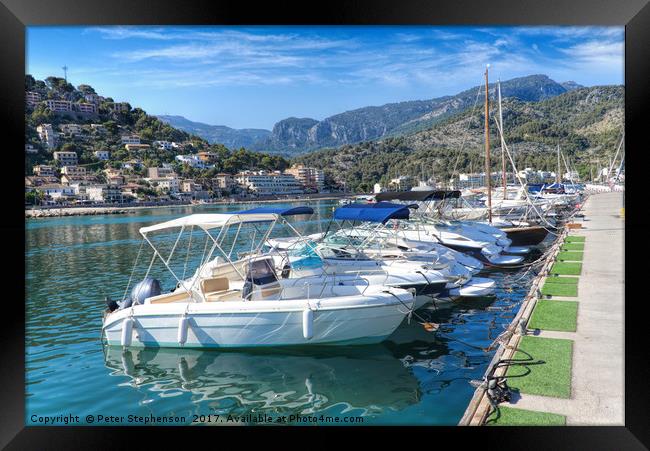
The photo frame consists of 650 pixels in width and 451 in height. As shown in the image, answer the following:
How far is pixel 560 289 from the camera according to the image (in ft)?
28.2

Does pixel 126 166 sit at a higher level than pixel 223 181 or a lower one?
higher

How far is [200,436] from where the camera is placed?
422 cm

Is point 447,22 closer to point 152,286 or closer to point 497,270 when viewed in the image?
point 152,286

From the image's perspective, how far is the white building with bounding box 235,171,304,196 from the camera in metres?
85.5

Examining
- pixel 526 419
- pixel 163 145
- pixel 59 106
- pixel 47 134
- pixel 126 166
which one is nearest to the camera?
pixel 526 419

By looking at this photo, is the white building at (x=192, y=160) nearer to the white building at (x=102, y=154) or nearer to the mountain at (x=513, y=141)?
the white building at (x=102, y=154)

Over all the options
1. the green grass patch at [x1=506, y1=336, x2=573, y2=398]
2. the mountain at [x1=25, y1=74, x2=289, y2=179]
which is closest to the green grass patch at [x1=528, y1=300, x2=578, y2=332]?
the green grass patch at [x1=506, y1=336, x2=573, y2=398]

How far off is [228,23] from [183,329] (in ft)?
14.2

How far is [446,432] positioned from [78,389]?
5.02m

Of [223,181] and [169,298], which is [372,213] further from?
[223,181]

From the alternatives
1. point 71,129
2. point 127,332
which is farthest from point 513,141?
point 71,129

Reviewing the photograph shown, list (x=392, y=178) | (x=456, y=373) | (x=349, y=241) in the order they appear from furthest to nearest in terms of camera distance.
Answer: (x=392, y=178) < (x=349, y=241) < (x=456, y=373)
